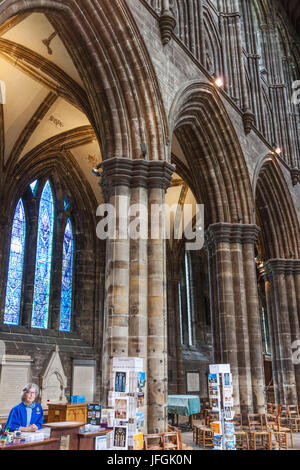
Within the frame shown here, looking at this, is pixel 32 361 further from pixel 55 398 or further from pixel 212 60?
pixel 212 60

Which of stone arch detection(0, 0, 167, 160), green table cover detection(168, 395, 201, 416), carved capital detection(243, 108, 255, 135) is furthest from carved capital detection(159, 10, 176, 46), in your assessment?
green table cover detection(168, 395, 201, 416)

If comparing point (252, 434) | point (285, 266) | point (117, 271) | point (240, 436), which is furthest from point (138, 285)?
point (285, 266)

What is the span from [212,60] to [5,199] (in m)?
7.87

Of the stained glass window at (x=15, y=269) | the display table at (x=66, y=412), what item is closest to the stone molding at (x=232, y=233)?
the display table at (x=66, y=412)

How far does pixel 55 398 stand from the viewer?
14.4 metres

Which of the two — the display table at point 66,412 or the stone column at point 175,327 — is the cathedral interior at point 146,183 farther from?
the display table at point 66,412

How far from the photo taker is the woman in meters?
5.06

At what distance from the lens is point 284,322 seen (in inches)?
618

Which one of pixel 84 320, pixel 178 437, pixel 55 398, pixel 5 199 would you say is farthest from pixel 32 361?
pixel 178 437

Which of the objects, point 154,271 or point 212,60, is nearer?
point 154,271

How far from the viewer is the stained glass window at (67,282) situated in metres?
16.3

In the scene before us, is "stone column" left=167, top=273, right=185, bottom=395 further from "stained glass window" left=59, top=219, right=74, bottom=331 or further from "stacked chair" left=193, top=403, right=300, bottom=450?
"stacked chair" left=193, top=403, right=300, bottom=450

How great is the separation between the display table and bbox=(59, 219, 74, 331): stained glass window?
18.7 ft

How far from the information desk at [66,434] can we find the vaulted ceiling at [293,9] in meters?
24.4
